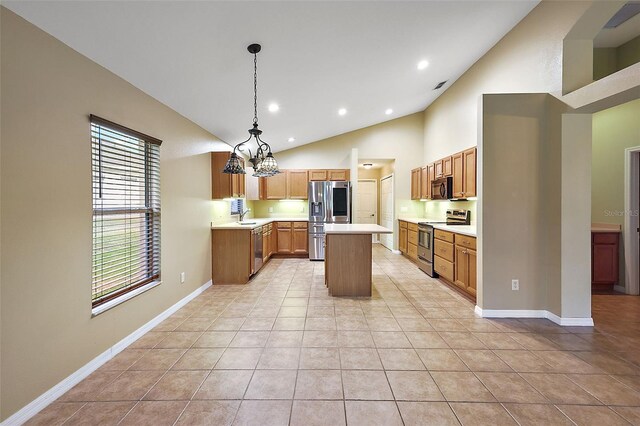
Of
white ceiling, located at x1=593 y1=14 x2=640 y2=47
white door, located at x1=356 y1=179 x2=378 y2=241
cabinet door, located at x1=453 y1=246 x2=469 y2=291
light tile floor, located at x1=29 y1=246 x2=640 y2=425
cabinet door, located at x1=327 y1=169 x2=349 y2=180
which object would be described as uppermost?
white ceiling, located at x1=593 y1=14 x2=640 y2=47

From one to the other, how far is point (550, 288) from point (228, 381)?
334cm

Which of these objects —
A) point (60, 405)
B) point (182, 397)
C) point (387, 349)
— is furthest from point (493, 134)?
point (60, 405)

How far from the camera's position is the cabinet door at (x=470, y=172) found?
3912 mm

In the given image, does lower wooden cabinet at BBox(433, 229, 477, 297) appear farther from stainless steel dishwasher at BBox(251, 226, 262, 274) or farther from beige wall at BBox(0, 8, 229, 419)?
beige wall at BBox(0, 8, 229, 419)

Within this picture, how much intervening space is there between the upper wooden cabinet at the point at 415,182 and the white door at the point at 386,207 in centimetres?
59

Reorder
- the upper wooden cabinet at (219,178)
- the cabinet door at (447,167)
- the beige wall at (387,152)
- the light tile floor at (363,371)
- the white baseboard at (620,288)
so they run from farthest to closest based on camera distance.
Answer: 1. the beige wall at (387,152)
2. the cabinet door at (447,167)
3. the upper wooden cabinet at (219,178)
4. the white baseboard at (620,288)
5. the light tile floor at (363,371)

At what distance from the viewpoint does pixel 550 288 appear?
2.89m

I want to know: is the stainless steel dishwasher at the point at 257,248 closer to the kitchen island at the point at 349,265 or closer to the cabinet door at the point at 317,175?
the kitchen island at the point at 349,265

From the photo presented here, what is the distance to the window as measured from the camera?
7.02ft

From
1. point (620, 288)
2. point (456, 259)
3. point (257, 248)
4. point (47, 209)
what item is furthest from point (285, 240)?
point (620, 288)

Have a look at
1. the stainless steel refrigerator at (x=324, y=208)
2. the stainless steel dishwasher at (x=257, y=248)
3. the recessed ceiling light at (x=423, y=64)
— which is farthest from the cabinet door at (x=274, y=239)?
the recessed ceiling light at (x=423, y=64)

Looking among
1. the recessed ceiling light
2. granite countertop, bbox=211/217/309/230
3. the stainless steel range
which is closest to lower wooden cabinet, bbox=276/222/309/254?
granite countertop, bbox=211/217/309/230

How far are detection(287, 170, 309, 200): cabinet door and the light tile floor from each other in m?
3.57

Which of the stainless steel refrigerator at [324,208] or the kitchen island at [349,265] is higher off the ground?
the stainless steel refrigerator at [324,208]
